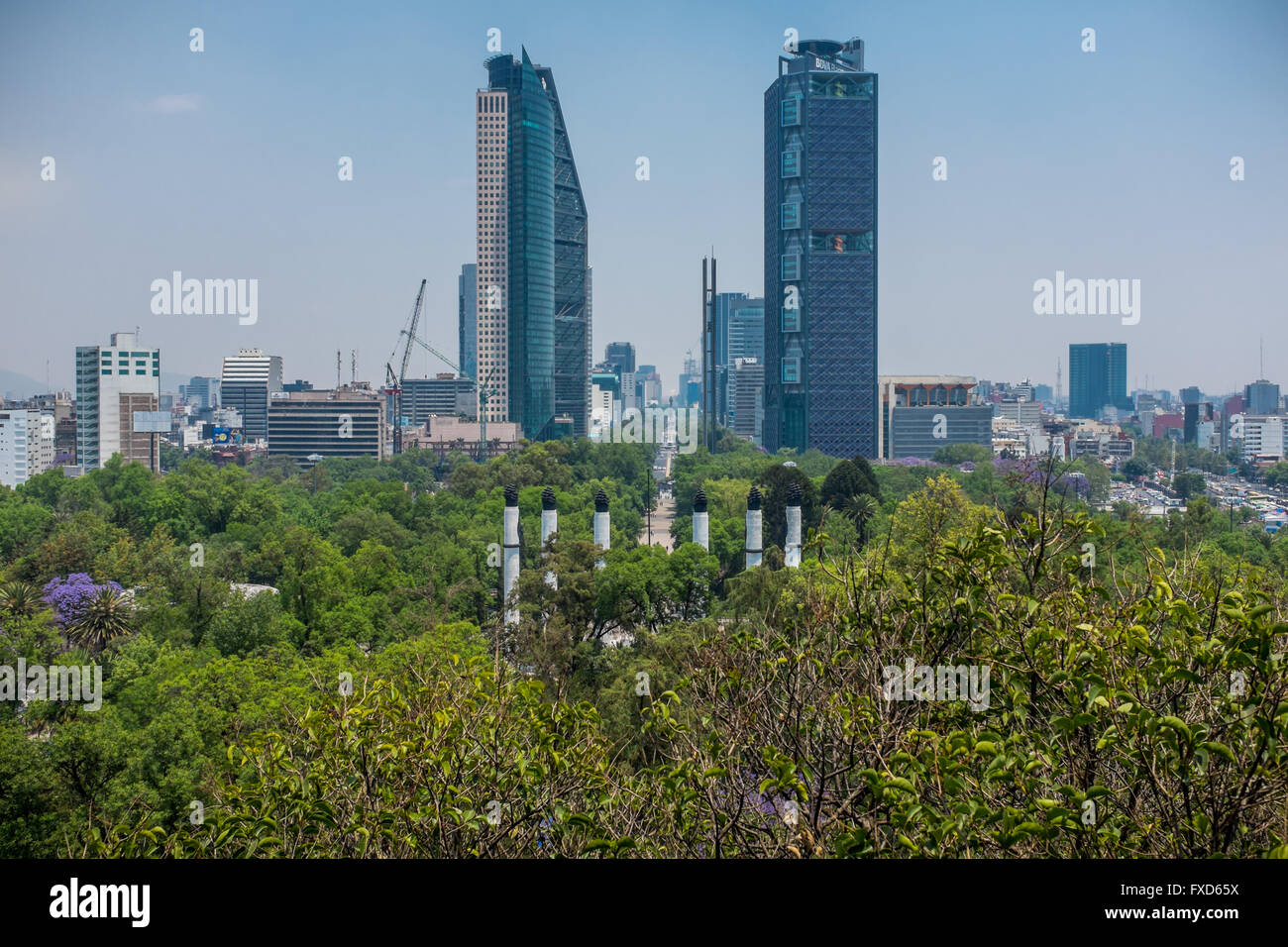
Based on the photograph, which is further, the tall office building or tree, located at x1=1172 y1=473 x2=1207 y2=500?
the tall office building

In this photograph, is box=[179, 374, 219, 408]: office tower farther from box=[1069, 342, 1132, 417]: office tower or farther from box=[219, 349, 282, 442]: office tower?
box=[1069, 342, 1132, 417]: office tower

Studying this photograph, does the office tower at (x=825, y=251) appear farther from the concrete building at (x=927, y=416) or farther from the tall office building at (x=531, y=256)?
the tall office building at (x=531, y=256)

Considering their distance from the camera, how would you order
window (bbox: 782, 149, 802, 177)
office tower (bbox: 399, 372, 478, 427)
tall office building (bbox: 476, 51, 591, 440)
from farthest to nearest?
office tower (bbox: 399, 372, 478, 427)
tall office building (bbox: 476, 51, 591, 440)
window (bbox: 782, 149, 802, 177)

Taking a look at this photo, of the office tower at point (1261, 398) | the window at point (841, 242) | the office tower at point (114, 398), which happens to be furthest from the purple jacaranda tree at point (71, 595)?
the office tower at point (1261, 398)

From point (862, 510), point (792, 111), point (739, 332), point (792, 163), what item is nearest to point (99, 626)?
point (862, 510)

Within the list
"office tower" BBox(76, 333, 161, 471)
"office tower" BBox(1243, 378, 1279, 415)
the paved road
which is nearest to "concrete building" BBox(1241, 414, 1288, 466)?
"office tower" BBox(1243, 378, 1279, 415)
